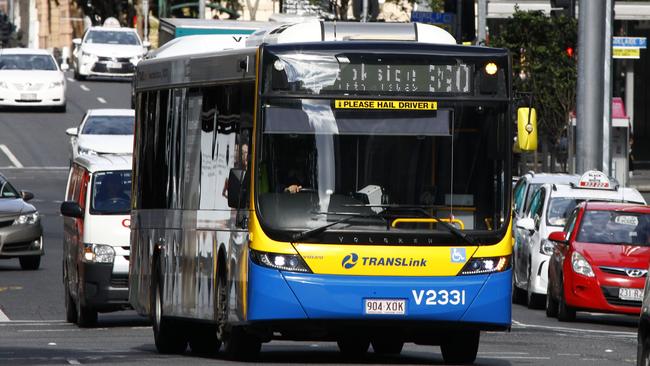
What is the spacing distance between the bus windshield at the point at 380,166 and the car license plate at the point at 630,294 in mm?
8665

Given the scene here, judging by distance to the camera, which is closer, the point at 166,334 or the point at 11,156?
the point at 166,334

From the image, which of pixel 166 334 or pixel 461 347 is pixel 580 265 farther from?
pixel 461 347

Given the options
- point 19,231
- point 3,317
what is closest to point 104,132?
point 19,231

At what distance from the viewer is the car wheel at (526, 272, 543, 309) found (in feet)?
91.7

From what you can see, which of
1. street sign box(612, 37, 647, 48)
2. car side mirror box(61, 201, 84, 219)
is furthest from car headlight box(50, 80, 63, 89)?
car side mirror box(61, 201, 84, 219)

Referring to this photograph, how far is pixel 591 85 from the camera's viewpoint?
117 ft

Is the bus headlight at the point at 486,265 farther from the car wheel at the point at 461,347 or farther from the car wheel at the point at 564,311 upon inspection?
the car wheel at the point at 564,311

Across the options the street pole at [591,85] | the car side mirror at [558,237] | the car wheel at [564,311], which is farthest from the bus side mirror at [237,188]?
the street pole at [591,85]

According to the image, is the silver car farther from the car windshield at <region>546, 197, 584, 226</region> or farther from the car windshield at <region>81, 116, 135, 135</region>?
the car windshield at <region>546, 197, 584, 226</region>

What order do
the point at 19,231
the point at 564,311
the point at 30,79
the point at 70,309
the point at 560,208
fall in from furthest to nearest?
the point at 30,79
the point at 19,231
the point at 560,208
the point at 564,311
the point at 70,309

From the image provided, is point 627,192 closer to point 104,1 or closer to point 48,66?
point 48,66

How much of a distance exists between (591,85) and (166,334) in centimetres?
1833

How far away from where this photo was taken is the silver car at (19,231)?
33.4 m

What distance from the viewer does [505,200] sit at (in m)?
16.3
